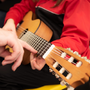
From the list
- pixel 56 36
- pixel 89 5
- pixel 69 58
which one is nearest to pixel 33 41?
pixel 56 36

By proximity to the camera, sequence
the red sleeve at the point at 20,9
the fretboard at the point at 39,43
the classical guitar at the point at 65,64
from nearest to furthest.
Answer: the classical guitar at the point at 65,64, the fretboard at the point at 39,43, the red sleeve at the point at 20,9

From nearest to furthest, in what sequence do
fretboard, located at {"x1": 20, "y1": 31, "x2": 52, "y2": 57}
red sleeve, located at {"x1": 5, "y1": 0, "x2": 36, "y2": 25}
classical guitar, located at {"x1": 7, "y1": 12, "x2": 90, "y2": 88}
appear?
1. classical guitar, located at {"x1": 7, "y1": 12, "x2": 90, "y2": 88}
2. fretboard, located at {"x1": 20, "y1": 31, "x2": 52, "y2": 57}
3. red sleeve, located at {"x1": 5, "y1": 0, "x2": 36, "y2": 25}

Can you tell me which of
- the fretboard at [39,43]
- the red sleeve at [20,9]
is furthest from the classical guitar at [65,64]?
the red sleeve at [20,9]

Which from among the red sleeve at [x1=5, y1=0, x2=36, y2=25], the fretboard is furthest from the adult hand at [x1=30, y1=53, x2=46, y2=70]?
the red sleeve at [x1=5, y1=0, x2=36, y2=25]

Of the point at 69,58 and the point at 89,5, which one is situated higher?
the point at 89,5

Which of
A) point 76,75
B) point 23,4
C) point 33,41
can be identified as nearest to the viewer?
point 76,75

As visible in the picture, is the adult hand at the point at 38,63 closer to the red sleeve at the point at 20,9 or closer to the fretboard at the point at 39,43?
the fretboard at the point at 39,43

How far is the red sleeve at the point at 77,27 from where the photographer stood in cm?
53

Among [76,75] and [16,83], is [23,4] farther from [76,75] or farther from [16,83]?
[76,75]

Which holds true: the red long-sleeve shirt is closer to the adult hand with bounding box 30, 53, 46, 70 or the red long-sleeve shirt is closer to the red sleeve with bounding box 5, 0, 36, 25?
the adult hand with bounding box 30, 53, 46, 70

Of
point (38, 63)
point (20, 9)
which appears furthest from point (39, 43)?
point (20, 9)

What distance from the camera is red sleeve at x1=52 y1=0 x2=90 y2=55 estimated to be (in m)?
0.53

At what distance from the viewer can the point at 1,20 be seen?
1.02 meters

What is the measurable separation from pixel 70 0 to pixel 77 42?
33 cm
